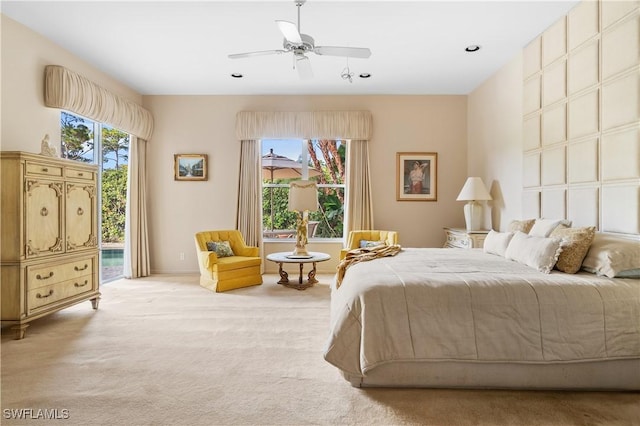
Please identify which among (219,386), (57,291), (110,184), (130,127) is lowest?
(219,386)

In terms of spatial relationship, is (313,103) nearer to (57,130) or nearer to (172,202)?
(172,202)

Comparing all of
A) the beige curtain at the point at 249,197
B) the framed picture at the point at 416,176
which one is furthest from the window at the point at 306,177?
the framed picture at the point at 416,176

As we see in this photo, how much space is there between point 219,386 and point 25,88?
12.2 ft

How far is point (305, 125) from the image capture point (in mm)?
5777

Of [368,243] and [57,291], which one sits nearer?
[57,291]

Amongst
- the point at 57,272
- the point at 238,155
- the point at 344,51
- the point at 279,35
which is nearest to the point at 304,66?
the point at 344,51

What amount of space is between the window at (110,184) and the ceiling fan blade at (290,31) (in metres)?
3.48

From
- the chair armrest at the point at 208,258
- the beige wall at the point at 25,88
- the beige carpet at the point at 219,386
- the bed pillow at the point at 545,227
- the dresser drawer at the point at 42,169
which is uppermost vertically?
the beige wall at the point at 25,88

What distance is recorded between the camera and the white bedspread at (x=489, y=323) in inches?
79.9

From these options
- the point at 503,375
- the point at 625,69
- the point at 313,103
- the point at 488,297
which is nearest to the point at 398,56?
the point at 313,103

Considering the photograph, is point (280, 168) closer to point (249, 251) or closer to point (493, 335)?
point (249, 251)

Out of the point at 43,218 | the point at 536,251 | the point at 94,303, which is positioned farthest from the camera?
the point at 94,303

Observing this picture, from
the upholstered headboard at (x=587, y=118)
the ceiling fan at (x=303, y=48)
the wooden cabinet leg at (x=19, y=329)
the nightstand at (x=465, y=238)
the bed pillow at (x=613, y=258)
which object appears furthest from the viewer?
the nightstand at (x=465, y=238)

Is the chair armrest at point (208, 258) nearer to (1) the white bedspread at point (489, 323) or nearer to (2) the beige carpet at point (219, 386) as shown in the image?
(2) the beige carpet at point (219, 386)
